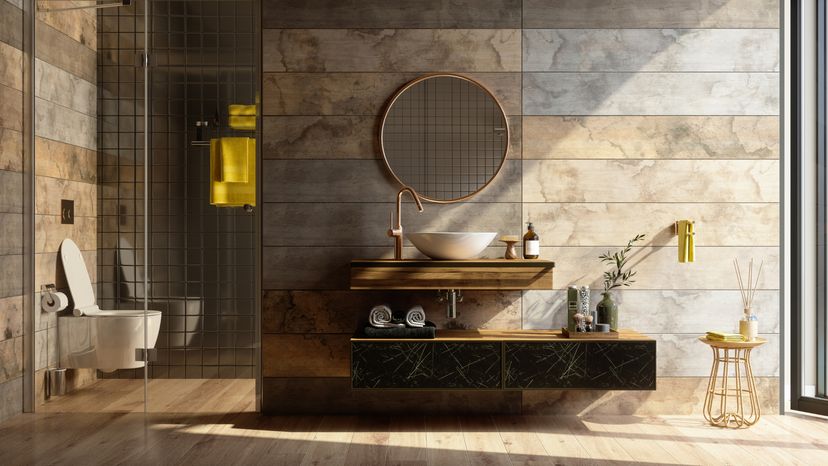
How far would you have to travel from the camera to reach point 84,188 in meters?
3.63

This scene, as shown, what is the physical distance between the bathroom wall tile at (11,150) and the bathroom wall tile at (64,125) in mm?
113

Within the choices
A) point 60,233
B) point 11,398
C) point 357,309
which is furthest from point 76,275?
point 357,309

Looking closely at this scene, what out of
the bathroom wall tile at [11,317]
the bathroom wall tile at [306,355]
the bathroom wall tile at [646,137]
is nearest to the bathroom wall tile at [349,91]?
the bathroom wall tile at [646,137]

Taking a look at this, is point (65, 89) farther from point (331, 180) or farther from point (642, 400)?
point (642, 400)

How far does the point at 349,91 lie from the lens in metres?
3.65

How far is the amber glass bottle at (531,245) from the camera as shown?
3.46 metres

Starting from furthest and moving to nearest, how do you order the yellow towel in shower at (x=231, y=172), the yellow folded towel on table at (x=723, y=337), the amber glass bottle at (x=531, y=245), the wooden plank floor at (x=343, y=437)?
the yellow towel in shower at (x=231, y=172) < the amber glass bottle at (x=531, y=245) < the yellow folded towel on table at (x=723, y=337) < the wooden plank floor at (x=343, y=437)

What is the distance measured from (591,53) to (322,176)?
1.65m

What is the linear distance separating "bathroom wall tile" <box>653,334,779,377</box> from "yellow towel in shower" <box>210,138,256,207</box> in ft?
7.95

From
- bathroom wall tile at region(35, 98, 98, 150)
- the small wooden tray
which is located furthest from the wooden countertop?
bathroom wall tile at region(35, 98, 98, 150)

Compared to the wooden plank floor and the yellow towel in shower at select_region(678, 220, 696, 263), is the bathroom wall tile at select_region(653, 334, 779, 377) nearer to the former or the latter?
the wooden plank floor

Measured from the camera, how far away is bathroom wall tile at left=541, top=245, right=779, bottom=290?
365 centimetres

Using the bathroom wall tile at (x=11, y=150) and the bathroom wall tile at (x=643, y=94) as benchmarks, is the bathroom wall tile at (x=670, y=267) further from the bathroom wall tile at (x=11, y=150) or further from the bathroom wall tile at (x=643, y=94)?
the bathroom wall tile at (x=11, y=150)

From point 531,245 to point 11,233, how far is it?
2841mm
